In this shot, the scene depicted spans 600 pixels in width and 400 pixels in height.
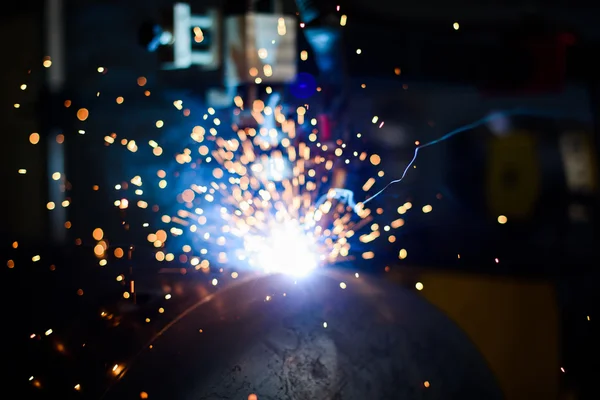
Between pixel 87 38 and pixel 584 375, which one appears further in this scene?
pixel 87 38

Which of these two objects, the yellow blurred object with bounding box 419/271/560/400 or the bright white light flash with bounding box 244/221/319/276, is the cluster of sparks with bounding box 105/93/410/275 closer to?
the bright white light flash with bounding box 244/221/319/276

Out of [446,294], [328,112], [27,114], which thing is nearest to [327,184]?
[328,112]

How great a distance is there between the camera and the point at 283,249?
2.04 metres

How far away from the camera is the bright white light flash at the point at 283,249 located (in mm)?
1992

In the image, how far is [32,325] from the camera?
2.30m

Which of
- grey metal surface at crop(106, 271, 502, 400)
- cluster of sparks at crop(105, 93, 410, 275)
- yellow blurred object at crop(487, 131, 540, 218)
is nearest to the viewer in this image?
grey metal surface at crop(106, 271, 502, 400)

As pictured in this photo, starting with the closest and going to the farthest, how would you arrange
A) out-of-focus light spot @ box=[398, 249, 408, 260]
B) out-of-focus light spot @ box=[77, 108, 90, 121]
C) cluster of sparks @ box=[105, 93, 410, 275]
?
cluster of sparks @ box=[105, 93, 410, 275], out-of-focus light spot @ box=[398, 249, 408, 260], out-of-focus light spot @ box=[77, 108, 90, 121]

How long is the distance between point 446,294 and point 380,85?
1128mm

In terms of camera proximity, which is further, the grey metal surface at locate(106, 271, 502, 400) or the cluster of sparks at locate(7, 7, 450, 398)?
the cluster of sparks at locate(7, 7, 450, 398)

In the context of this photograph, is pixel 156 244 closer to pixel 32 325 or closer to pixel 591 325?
pixel 32 325

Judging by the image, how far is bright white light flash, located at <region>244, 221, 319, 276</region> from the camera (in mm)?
1992

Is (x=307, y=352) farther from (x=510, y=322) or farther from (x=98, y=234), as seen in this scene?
(x=98, y=234)

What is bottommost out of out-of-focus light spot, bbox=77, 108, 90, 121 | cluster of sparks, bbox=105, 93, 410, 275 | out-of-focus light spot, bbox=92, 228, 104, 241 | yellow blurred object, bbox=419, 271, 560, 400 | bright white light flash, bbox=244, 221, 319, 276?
yellow blurred object, bbox=419, 271, 560, 400

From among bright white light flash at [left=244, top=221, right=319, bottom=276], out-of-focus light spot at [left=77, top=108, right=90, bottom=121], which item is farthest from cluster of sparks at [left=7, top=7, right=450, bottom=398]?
out-of-focus light spot at [left=77, top=108, right=90, bottom=121]
